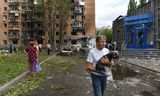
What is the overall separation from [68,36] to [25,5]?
15.0m

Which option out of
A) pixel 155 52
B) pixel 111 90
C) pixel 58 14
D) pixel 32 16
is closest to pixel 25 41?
pixel 32 16

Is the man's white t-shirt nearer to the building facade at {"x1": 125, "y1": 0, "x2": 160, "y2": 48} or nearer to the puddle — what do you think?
the puddle

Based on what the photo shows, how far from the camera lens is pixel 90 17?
114m

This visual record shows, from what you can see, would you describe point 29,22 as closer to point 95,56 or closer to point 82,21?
point 82,21

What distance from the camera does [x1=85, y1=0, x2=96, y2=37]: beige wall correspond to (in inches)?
4441

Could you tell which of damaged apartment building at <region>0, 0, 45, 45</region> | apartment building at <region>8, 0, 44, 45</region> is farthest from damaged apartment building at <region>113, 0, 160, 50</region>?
damaged apartment building at <region>0, 0, 45, 45</region>

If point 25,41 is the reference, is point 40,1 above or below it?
above

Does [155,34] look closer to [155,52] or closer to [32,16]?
[155,52]

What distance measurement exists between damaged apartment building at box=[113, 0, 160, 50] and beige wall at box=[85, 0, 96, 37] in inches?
1467

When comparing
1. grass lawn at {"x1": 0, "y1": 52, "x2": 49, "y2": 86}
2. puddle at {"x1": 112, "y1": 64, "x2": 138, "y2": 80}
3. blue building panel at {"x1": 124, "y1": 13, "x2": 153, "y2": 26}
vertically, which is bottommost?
puddle at {"x1": 112, "y1": 64, "x2": 138, "y2": 80}

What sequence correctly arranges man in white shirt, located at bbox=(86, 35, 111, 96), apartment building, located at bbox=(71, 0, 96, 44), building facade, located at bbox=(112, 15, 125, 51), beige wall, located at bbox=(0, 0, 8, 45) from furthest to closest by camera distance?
beige wall, located at bbox=(0, 0, 8, 45) < apartment building, located at bbox=(71, 0, 96, 44) < building facade, located at bbox=(112, 15, 125, 51) < man in white shirt, located at bbox=(86, 35, 111, 96)

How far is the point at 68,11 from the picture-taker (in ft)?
241

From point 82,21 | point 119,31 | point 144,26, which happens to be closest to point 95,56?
point 144,26

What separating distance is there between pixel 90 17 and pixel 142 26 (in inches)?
2084
